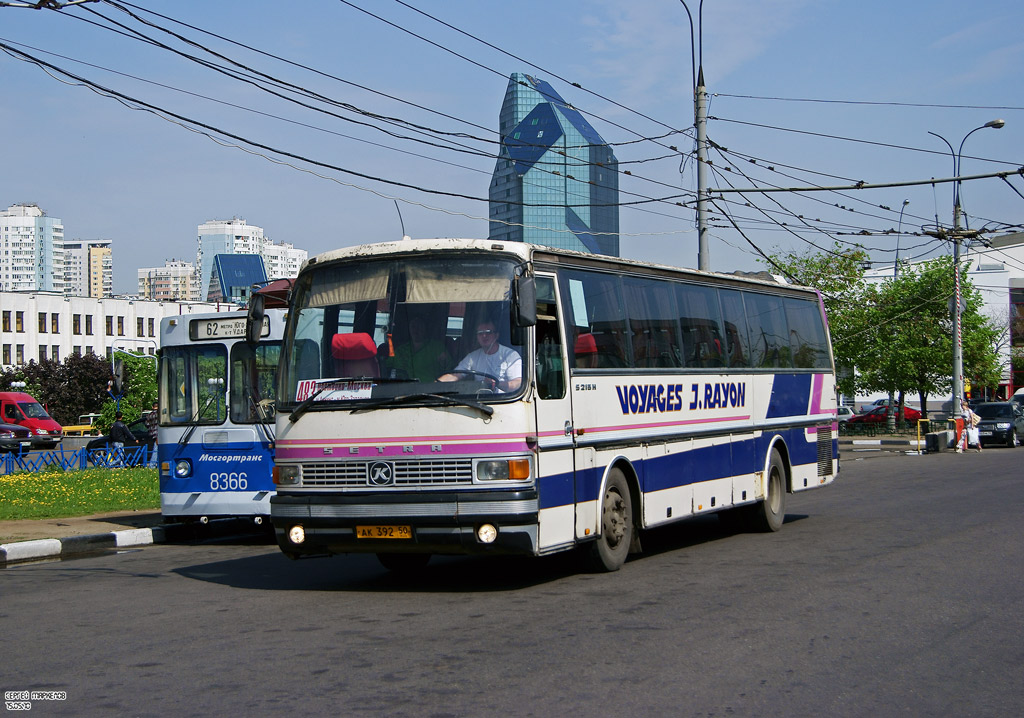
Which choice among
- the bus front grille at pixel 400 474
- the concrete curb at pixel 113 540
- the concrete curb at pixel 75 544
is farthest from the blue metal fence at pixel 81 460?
the bus front grille at pixel 400 474

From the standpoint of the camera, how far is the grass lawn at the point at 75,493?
58.4 feet

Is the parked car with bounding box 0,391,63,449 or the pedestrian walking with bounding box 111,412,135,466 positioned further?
the parked car with bounding box 0,391,63,449

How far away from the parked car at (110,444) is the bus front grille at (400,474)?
777 inches

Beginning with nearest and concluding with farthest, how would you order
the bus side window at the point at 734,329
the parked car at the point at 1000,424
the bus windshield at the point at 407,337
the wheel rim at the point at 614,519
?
the bus windshield at the point at 407,337 < the wheel rim at the point at 614,519 < the bus side window at the point at 734,329 < the parked car at the point at 1000,424

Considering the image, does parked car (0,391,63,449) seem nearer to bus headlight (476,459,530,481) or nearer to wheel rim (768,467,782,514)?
wheel rim (768,467,782,514)

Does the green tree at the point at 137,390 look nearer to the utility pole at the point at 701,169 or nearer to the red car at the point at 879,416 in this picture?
the utility pole at the point at 701,169

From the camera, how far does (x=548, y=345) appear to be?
9914mm

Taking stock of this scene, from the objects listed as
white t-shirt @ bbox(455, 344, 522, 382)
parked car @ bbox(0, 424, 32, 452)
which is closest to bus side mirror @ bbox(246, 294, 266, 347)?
white t-shirt @ bbox(455, 344, 522, 382)

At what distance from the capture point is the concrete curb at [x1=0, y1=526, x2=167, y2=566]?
13.2 m

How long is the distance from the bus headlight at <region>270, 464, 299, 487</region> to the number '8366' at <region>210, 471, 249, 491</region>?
4.45 m

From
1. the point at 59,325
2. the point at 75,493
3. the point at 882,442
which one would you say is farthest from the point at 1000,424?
the point at 59,325

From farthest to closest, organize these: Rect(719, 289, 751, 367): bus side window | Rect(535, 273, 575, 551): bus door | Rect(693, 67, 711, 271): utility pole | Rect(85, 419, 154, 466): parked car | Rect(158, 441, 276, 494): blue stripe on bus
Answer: Rect(85, 419, 154, 466): parked car, Rect(693, 67, 711, 271): utility pole, Rect(158, 441, 276, 494): blue stripe on bus, Rect(719, 289, 751, 367): bus side window, Rect(535, 273, 575, 551): bus door

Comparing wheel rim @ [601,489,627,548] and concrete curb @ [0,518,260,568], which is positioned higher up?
wheel rim @ [601,489,627,548]

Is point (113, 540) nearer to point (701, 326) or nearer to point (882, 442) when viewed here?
point (701, 326)
